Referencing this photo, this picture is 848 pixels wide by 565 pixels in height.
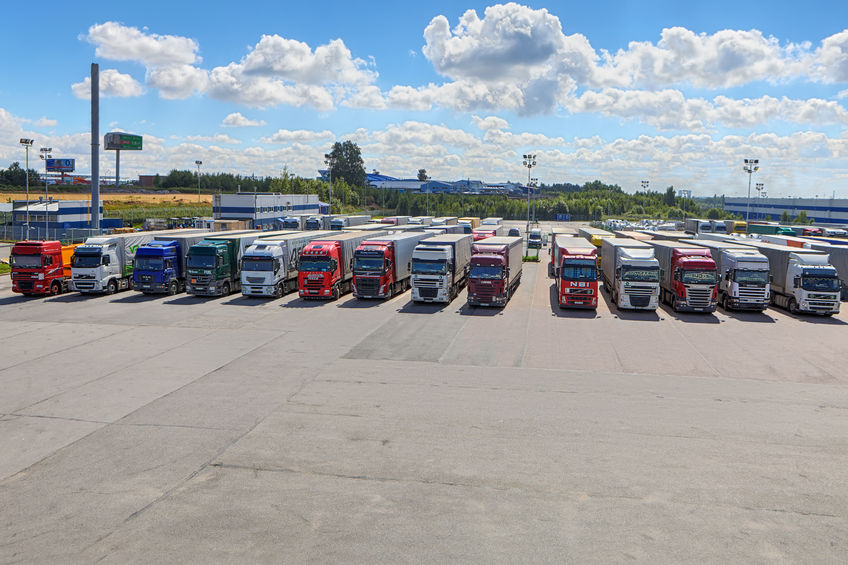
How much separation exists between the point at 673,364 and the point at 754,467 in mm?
8961

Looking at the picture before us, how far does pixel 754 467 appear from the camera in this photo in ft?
40.4

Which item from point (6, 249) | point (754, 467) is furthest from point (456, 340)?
point (6, 249)

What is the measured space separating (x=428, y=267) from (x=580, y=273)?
7456 millimetres

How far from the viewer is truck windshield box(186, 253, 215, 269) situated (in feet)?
109

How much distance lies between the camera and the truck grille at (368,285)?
106 ft

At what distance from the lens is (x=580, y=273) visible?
1204 inches

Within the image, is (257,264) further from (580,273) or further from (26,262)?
(580,273)

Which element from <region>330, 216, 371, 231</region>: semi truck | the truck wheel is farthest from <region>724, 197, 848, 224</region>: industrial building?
the truck wheel

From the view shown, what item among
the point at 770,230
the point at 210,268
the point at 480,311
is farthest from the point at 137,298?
the point at 770,230

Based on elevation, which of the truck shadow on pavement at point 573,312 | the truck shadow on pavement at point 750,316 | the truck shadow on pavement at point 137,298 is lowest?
the truck shadow on pavement at point 137,298

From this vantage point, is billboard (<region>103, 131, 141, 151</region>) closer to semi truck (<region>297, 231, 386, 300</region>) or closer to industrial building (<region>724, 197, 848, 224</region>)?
semi truck (<region>297, 231, 386, 300</region>)

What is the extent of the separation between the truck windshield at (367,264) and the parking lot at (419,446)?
7298 millimetres

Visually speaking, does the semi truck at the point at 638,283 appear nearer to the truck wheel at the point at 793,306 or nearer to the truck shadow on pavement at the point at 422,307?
the truck wheel at the point at 793,306

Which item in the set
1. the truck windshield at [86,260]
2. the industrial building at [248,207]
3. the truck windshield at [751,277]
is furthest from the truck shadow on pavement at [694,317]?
the industrial building at [248,207]
